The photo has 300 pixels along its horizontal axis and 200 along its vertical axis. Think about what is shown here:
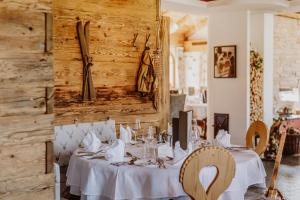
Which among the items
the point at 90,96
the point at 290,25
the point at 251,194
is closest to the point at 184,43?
the point at 290,25

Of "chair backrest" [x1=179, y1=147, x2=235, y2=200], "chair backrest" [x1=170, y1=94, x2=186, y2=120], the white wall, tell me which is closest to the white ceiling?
the white wall

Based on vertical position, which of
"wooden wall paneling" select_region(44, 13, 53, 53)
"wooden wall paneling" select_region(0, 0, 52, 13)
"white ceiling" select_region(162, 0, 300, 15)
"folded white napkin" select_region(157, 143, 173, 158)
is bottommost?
"folded white napkin" select_region(157, 143, 173, 158)

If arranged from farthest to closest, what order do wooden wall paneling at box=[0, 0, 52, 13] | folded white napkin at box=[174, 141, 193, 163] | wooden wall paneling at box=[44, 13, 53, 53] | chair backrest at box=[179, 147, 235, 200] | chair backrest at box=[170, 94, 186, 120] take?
chair backrest at box=[170, 94, 186, 120] < folded white napkin at box=[174, 141, 193, 163] < chair backrest at box=[179, 147, 235, 200] < wooden wall paneling at box=[44, 13, 53, 53] < wooden wall paneling at box=[0, 0, 52, 13]

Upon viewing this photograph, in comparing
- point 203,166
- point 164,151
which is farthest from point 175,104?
point 203,166

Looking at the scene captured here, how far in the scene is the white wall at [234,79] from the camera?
7188 millimetres

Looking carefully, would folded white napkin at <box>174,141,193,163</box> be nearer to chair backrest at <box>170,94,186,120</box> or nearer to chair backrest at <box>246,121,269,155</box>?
chair backrest at <box>246,121,269,155</box>

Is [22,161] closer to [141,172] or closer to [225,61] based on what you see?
[141,172]

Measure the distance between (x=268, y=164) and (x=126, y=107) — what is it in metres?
2.73

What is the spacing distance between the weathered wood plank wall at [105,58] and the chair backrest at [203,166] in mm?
2740

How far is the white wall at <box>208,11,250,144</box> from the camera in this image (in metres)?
7.19

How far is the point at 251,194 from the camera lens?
4.04m

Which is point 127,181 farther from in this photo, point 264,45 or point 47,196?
point 264,45

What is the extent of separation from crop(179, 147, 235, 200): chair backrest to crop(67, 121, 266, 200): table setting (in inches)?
17.0

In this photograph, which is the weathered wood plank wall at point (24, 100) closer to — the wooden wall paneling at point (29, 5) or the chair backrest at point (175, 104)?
the wooden wall paneling at point (29, 5)
